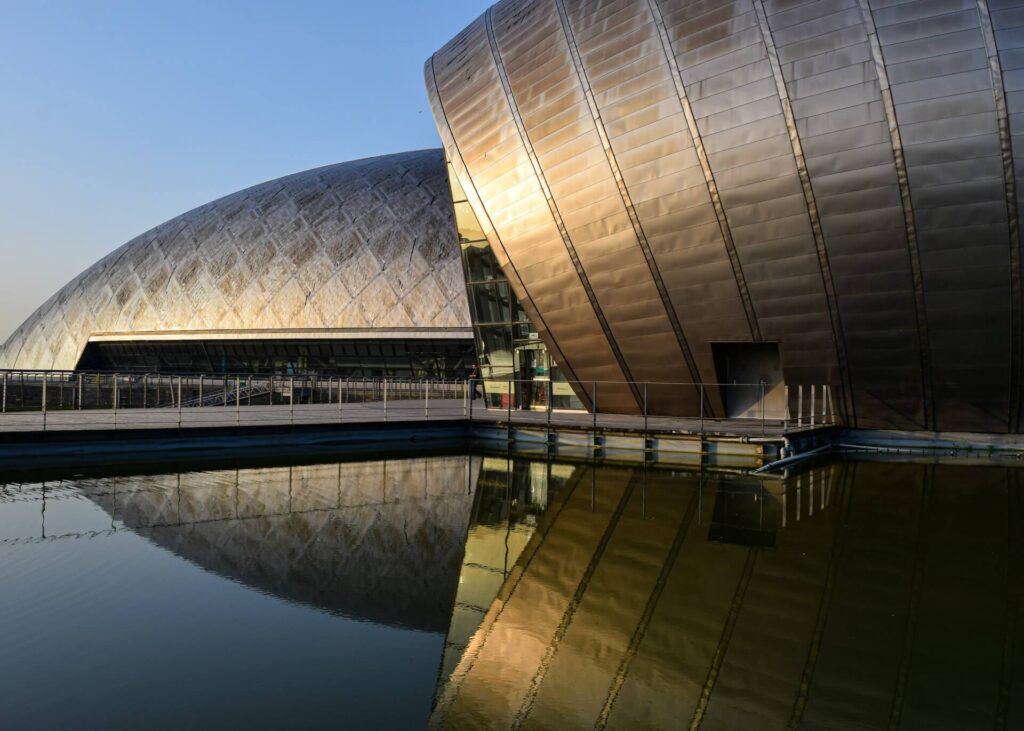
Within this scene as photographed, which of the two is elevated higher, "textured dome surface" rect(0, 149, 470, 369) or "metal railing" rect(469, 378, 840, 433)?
"textured dome surface" rect(0, 149, 470, 369)

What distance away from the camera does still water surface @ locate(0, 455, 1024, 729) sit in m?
4.25

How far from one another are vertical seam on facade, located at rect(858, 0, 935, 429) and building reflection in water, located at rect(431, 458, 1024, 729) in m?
7.12

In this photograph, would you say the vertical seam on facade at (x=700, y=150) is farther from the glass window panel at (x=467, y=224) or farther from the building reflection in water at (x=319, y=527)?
the building reflection in water at (x=319, y=527)

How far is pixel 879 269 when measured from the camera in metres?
16.5

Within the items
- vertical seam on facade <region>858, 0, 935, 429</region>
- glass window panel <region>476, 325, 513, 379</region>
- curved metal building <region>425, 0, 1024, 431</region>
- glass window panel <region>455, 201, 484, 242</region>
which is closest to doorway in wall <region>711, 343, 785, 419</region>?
curved metal building <region>425, 0, 1024, 431</region>

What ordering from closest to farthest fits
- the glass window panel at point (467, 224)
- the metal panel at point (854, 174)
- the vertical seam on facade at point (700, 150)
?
the metal panel at point (854, 174) < the vertical seam on facade at point (700, 150) < the glass window panel at point (467, 224)

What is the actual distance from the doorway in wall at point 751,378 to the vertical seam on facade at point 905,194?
11.6 ft

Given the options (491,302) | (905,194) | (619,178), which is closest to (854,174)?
(905,194)

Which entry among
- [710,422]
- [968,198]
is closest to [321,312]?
[710,422]

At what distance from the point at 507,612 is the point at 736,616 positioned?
1.71 m

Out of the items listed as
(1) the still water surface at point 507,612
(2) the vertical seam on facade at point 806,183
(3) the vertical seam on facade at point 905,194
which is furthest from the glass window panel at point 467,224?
(1) the still water surface at point 507,612

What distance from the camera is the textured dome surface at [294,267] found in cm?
3719

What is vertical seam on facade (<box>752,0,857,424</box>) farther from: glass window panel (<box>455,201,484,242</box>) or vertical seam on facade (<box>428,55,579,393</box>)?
glass window panel (<box>455,201,484,242</box>)

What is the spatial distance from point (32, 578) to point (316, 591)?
248cm
